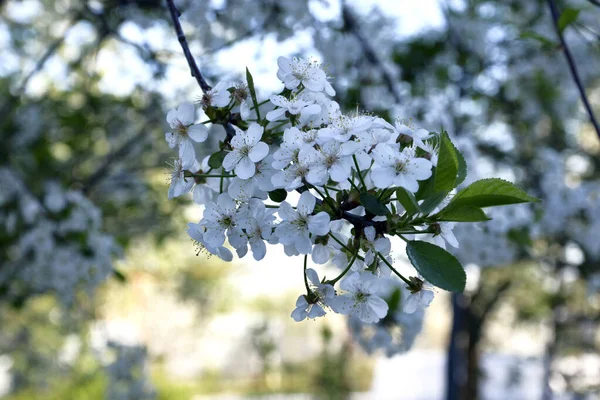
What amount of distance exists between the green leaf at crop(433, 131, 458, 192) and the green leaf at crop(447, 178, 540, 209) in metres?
0.04

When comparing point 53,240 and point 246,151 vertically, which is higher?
point 246,151

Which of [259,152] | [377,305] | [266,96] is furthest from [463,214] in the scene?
[266,96]

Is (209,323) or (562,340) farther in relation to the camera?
(209,323)

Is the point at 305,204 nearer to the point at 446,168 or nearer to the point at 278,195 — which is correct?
the point at 278,195

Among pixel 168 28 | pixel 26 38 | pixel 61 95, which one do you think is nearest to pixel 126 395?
pixel 61 95

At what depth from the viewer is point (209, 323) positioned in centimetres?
1108

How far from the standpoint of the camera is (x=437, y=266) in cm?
78

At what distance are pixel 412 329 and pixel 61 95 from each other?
8.46ft

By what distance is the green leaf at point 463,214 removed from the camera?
80cm

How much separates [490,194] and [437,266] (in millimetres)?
126

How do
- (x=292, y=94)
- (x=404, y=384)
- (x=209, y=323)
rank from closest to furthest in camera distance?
(x=292, y=94) → (x=404, y=384) → (x=209, y=323)

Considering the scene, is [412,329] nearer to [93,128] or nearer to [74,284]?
[74,284]

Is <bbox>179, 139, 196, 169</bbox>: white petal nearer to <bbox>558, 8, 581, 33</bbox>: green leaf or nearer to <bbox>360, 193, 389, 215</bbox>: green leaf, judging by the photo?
<bbox>360, 193, 389, 215</bbox>: green leaf

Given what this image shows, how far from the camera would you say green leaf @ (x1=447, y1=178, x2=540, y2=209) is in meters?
0.81
